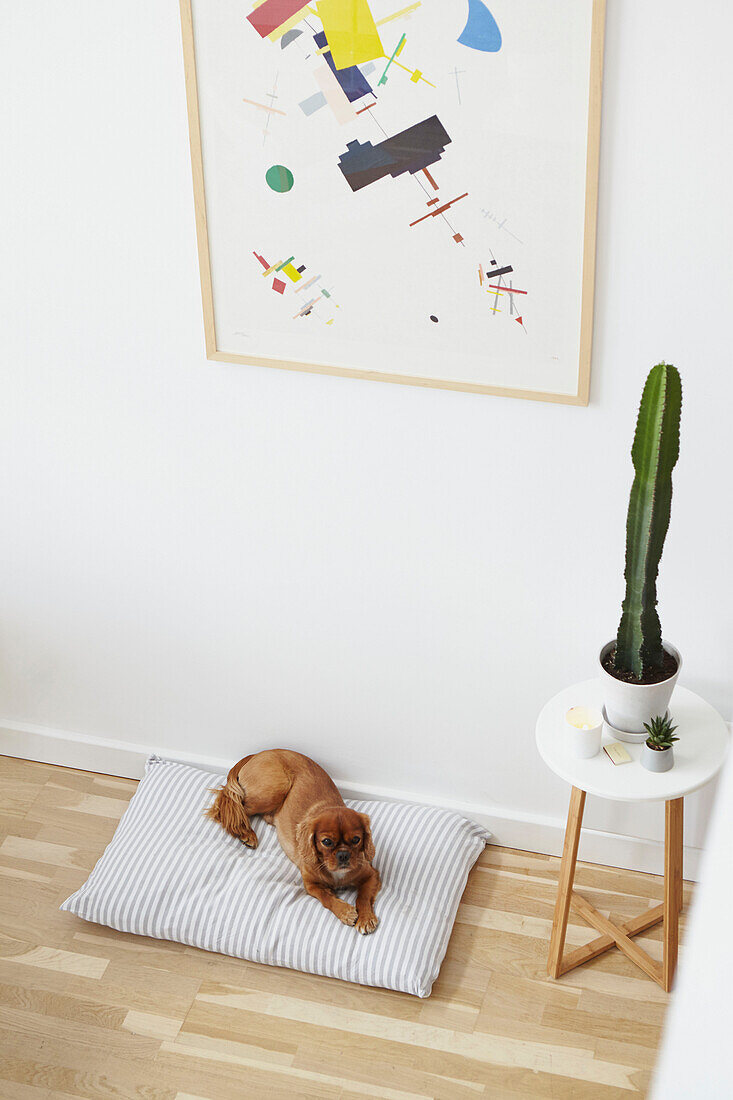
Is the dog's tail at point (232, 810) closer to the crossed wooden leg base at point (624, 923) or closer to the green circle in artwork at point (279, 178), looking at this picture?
the crossed wooden leg base at point (624, 923)

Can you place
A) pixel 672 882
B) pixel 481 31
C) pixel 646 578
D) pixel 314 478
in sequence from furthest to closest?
pixel 314 478
pixel 672 882
pixel 646 578
pixel 481 31

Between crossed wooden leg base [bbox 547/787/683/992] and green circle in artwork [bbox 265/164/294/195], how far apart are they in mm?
1184

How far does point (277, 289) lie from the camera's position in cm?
189

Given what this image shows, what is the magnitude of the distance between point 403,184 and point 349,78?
0.18m

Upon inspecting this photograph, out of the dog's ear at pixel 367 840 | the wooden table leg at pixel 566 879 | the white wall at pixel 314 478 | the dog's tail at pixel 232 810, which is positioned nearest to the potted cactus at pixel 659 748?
the wooden table leg at pixel 566 879

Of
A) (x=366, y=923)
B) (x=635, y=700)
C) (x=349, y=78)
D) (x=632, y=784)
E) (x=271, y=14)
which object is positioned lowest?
(x=366, y=923)

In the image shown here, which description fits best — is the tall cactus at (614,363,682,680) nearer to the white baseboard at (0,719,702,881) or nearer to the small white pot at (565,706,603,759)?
the small white pot at (565,706,603,759)

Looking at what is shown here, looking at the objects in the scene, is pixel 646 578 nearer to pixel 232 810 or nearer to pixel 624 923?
pixel 624 923

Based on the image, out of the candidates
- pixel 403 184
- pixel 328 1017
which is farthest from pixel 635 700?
pixel 403 184

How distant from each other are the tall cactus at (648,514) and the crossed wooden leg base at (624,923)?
27 centimetres

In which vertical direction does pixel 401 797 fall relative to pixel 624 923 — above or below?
above

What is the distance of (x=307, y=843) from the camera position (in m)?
2.12

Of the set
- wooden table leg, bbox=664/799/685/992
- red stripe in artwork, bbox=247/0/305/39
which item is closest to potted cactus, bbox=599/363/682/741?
wooden table leg, bbox=664/799/685/992

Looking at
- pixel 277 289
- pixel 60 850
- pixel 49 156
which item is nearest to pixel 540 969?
pixel 60 850
